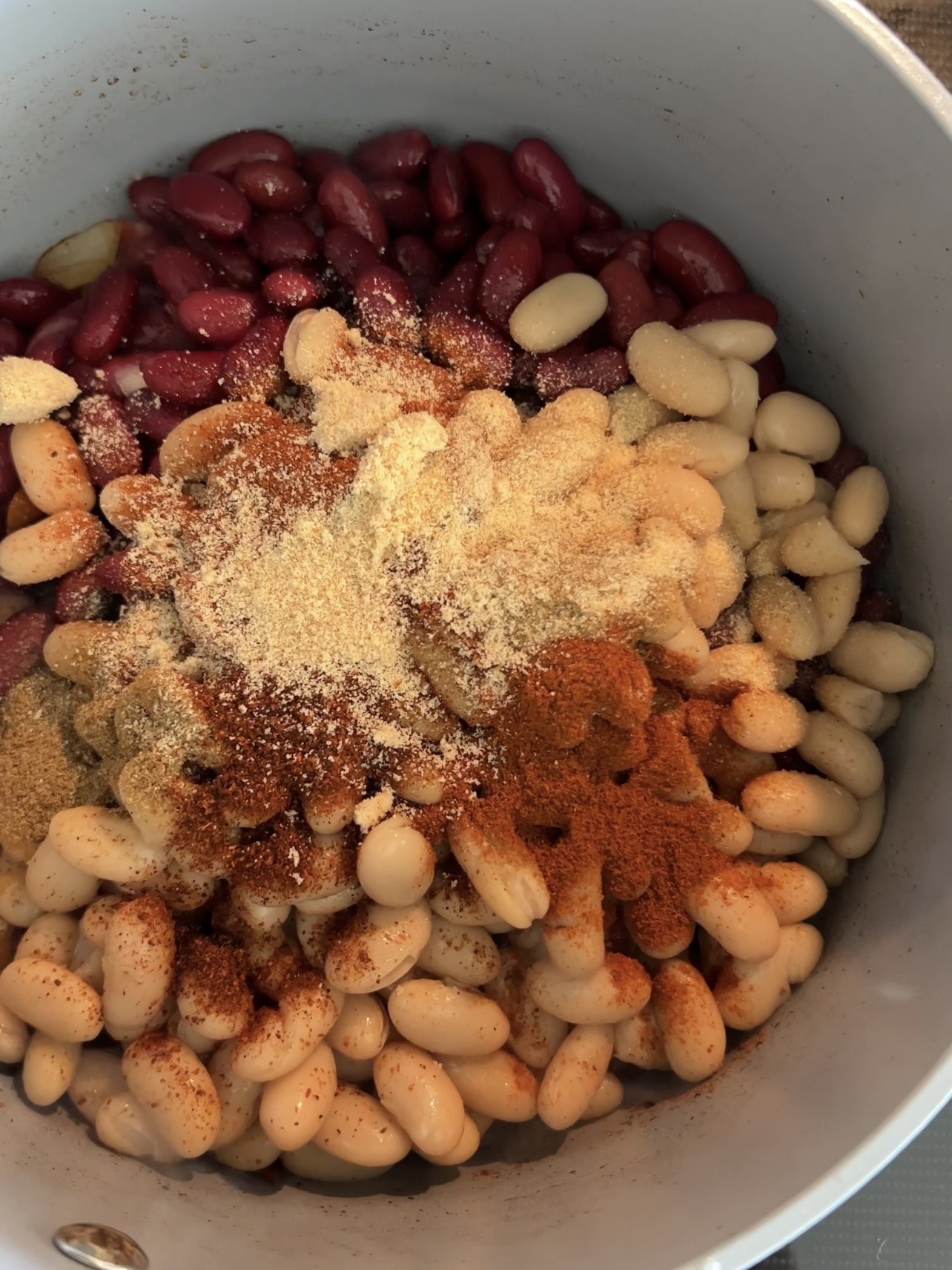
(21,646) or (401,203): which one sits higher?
(401,203)

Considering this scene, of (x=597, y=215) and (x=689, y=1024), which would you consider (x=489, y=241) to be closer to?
(x=597, y=215)

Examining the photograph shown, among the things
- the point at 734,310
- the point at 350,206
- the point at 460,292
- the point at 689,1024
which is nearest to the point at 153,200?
the point at 350,206

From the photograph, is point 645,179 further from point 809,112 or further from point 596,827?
point 596,827

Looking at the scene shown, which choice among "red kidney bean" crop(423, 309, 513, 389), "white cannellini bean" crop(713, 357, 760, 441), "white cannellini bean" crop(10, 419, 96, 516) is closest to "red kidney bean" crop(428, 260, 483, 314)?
"red kidney bean" crop(423, 309, 513, 389)

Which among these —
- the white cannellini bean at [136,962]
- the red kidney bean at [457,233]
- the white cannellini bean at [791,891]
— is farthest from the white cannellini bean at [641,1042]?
the red kidney bean at [457,233]

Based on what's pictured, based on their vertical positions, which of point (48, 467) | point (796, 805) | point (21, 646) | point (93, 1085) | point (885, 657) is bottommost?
point (93, 1085)

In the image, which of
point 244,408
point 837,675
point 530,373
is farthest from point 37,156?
point 837,675

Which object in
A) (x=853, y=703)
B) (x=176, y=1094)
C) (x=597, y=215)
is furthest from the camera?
(x=597, y=215)
